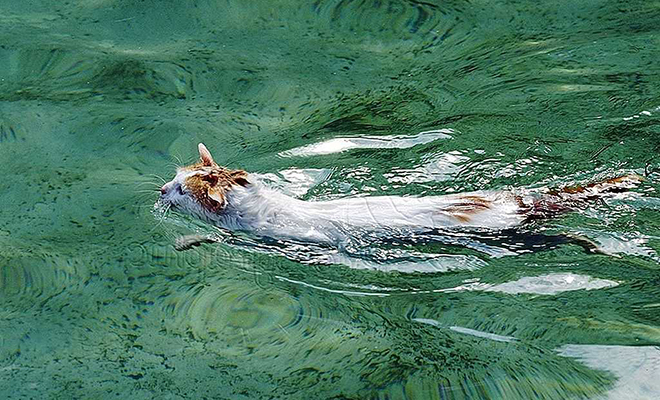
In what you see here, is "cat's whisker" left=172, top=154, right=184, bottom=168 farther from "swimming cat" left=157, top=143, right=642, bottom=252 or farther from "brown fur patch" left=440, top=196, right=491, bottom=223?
"brown fur patch" left=440, top=196, right=491, bottom=223

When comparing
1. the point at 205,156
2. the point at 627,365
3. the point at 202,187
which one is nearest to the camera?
the point at 627,365

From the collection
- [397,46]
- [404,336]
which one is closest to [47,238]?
[404,336]

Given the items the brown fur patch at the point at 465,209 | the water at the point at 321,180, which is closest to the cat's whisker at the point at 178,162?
the water at the point at 321,180

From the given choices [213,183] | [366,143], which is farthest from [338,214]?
[366,143]

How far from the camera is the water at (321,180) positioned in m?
3.69

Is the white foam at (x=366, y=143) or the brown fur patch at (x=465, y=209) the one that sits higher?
the brown fur patch at (x=465, y=209)

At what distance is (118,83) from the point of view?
19.3ft

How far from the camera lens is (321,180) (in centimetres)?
487

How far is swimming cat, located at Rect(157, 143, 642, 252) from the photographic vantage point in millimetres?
4215

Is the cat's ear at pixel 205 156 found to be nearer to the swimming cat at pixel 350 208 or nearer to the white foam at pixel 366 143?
the swimming cat at pixel 350 208

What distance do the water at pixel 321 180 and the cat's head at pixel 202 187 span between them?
0.29ft

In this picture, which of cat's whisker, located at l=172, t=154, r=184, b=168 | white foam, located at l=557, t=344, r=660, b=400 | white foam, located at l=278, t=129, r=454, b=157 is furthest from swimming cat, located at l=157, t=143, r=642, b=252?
white foam, located at l=557, t=344, r=660, b=400

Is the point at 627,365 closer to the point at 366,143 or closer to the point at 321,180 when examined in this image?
the point at 321,180

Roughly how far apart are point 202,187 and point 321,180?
0.66 metres
